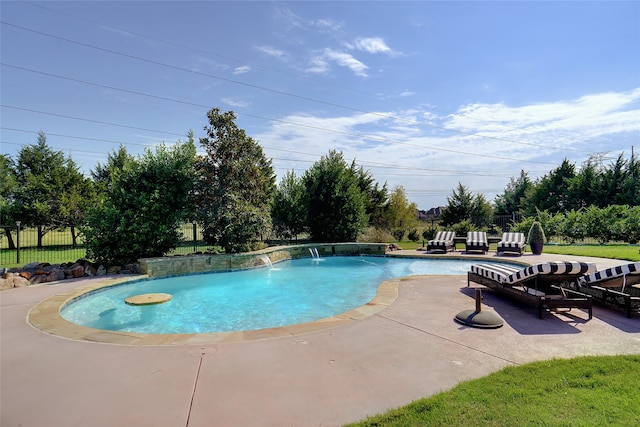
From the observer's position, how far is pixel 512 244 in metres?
15.0

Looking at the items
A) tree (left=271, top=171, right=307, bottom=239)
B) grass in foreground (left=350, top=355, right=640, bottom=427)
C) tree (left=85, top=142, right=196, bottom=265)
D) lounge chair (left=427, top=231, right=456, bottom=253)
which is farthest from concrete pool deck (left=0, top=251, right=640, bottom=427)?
tree (left=271, top=171, right=307, bottom=239)

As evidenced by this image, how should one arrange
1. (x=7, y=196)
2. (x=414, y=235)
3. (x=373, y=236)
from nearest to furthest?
(x=373, y=236)
(x=7, y=196)
(x=414, y=235)

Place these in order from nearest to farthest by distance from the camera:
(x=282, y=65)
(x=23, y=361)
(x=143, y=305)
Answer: (x=23, y=361) → (x=143, y=305) → (x=282, y=65)

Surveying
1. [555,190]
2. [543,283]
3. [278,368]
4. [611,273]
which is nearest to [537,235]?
[543,283]

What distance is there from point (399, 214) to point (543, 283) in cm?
1995

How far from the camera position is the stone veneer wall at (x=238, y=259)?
1086 centimetres

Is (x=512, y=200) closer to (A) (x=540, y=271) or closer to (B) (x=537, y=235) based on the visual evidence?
(B) (x=537, y=235)

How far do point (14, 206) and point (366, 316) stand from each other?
23.3m

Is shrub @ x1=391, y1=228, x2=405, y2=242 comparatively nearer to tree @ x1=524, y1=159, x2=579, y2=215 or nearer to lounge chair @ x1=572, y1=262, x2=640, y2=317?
lounge chair @ x1=572, y1=262, x2=640, y2=317

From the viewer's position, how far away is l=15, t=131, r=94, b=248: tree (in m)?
20.4

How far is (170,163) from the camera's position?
39.7 feet

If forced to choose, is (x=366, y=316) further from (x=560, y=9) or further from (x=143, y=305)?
(x=560, y=9)

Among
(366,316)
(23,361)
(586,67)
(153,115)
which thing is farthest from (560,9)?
(153,115)

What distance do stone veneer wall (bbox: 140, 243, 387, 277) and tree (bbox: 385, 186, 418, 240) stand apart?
6.87m
